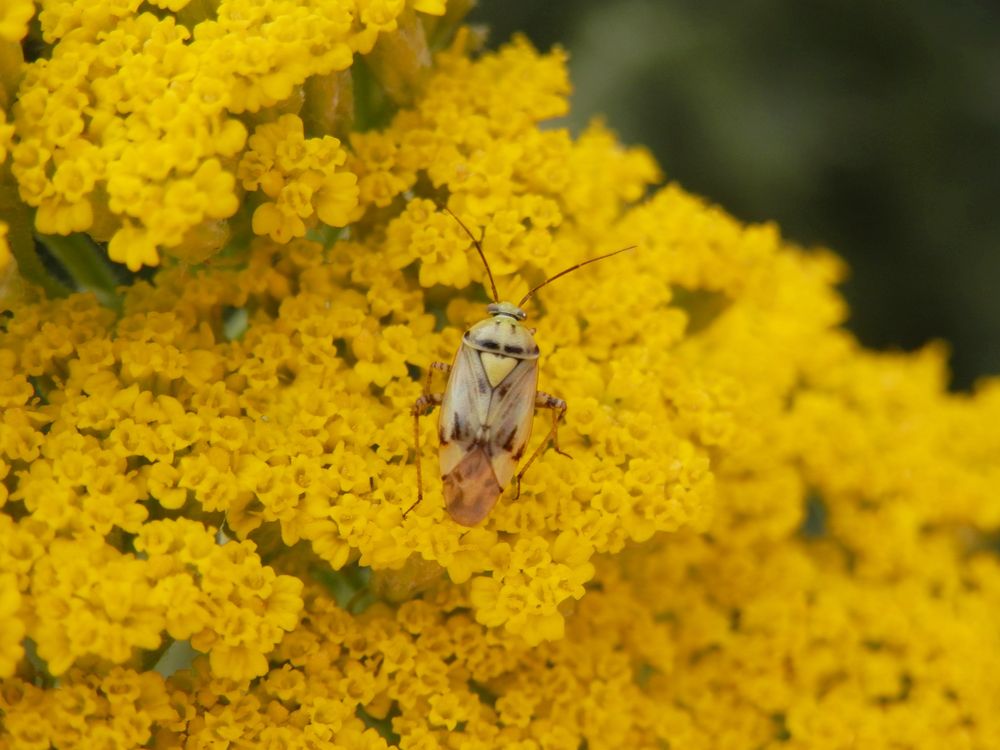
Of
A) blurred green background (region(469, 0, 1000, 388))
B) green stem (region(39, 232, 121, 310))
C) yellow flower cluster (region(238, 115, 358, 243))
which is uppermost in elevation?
yellow flower cluster (region(238, 115, 358, 243))

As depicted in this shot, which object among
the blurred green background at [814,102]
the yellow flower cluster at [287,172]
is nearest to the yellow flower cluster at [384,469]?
the yellow flower cluster at [287,172]

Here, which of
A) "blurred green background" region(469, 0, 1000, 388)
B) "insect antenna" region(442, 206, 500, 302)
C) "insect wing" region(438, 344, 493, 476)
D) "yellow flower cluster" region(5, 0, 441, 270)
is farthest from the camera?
"blurred green background" region(469, 0, 1000, 388)

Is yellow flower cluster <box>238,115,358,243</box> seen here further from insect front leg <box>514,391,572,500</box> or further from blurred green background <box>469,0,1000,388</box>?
blurred green background <box>469,0,1000,388</box>

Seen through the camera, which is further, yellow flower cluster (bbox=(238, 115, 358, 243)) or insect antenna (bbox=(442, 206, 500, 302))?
insect antenna (bbox=(442, 206, 500, 302))

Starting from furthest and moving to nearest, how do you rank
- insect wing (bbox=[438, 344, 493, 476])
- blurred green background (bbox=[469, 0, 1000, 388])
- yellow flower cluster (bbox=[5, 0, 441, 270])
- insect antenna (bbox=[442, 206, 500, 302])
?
blurred green background (bbox=[469, 0, 1000, 388]) → insect antenna (bbox=[442, 206, 500, 302]) → insect wing (bbox=[438, 344, 493, 476]) → yellow flower cluster (bbox=[5, 0, 441, 270])

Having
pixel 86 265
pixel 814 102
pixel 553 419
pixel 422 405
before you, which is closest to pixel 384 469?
pixel 422 405

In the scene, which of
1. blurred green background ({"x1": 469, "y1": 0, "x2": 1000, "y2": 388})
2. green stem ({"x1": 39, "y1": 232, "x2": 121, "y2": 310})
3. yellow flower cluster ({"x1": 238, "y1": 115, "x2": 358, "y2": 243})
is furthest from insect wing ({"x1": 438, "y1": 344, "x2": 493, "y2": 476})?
blurred green background ({"x1": 469, "y1": 0, "x2": 1000, "y2": 388})

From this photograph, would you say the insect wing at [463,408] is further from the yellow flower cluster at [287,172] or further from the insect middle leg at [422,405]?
the yellow flower cluster at [287,172]

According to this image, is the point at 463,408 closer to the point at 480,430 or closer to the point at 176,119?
the point at 480,430

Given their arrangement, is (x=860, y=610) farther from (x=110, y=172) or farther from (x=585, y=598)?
(x=110, y=172)
